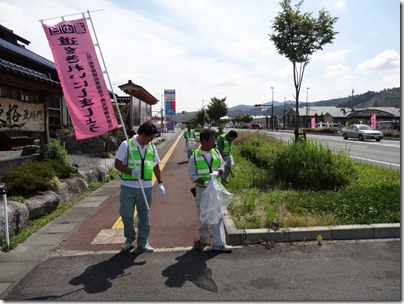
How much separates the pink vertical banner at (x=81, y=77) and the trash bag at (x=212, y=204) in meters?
1.67

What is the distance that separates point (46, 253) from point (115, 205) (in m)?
2.71

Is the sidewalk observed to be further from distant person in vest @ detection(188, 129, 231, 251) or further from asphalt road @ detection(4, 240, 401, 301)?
distant person in vest @ detection(188, 129, 231, 251)

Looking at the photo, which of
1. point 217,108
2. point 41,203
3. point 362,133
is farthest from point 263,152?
point 217,108

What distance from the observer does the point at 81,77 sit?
4.75 m

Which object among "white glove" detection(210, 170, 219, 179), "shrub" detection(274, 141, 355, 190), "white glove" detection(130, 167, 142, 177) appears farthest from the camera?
"shrub" detection(274, 141, 355, 190)

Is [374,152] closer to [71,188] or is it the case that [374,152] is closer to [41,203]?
[71,188]

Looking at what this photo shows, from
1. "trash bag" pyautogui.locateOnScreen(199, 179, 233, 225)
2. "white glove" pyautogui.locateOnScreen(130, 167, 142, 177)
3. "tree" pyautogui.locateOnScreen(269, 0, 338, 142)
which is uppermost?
"tree" pyautogui.locateOnScreen(269, 0, 338, 142)

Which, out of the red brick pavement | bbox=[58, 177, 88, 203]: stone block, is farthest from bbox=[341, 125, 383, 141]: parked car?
bbox=[58, 177, 88, 203]: stone block

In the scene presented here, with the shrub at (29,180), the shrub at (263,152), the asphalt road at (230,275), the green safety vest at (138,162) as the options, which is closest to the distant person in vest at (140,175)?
the green safety vest at (138,162)

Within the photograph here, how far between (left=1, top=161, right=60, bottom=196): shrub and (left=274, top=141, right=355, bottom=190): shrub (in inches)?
213

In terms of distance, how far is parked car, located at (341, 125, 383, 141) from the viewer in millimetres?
27527

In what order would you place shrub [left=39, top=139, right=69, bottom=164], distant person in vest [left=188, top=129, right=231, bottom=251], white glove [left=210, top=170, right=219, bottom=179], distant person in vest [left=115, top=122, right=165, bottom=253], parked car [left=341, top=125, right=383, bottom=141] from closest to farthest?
distant person in vest [left=115, top=122, right=165, bottom=253], white glove [left=210, top=170, right=219, bottom=179], distant person in vest [left=188, top=129, right=231, bottom=251], shrub [left=39, top=139, right=69, bottom=164], parked car [left=341, top=125, right=383, bottom=141]

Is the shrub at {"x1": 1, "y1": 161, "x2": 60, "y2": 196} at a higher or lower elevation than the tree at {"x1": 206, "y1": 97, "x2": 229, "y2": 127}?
lower

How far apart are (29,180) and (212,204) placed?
389 cm
